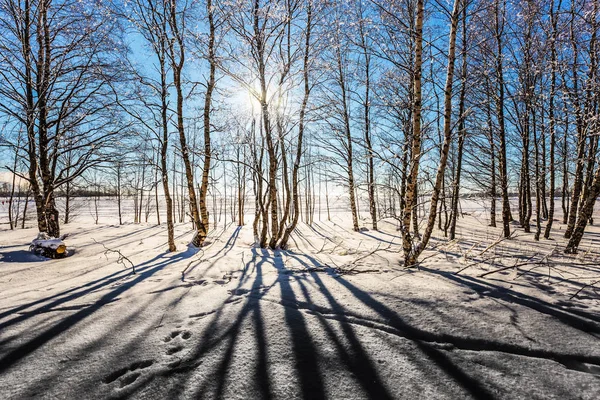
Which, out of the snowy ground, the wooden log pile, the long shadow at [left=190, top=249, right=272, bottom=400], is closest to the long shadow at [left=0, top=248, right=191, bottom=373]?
the snowy ground

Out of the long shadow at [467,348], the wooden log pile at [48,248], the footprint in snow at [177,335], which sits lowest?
the wooden log pile at [48,248]

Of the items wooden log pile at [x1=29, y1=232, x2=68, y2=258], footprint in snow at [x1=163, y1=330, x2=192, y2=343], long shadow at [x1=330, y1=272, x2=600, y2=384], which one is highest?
long shadow at [x1=330, y1=272, x2=600, y2=384]

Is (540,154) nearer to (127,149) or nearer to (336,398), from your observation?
(336,398)

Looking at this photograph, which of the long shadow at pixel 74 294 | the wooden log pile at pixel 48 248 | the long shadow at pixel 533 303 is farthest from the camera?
the wooden log pile at pixel 48 248

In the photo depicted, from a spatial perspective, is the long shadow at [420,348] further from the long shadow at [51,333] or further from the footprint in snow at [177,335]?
the long shadow at [51,333]

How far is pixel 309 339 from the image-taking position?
1.87m

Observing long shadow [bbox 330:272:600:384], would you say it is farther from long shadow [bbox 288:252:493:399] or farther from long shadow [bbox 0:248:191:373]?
long shadow [bbox 0:248:191:373]

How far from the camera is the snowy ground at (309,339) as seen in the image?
139 cm

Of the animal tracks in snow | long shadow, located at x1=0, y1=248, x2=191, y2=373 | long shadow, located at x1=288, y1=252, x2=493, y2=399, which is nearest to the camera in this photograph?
long shadow, located at x1=288, y1=252, x2=493, y2=399

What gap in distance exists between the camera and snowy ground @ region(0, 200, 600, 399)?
1388 millimetres

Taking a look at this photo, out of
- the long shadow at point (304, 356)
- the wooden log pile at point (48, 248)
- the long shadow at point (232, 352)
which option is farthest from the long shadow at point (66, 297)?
the wooden log pile at point (48, 248)

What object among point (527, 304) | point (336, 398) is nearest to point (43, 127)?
point (336, 398)

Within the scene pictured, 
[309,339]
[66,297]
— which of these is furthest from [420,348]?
[66,297]

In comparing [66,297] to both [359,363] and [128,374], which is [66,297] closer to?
[128,374]
